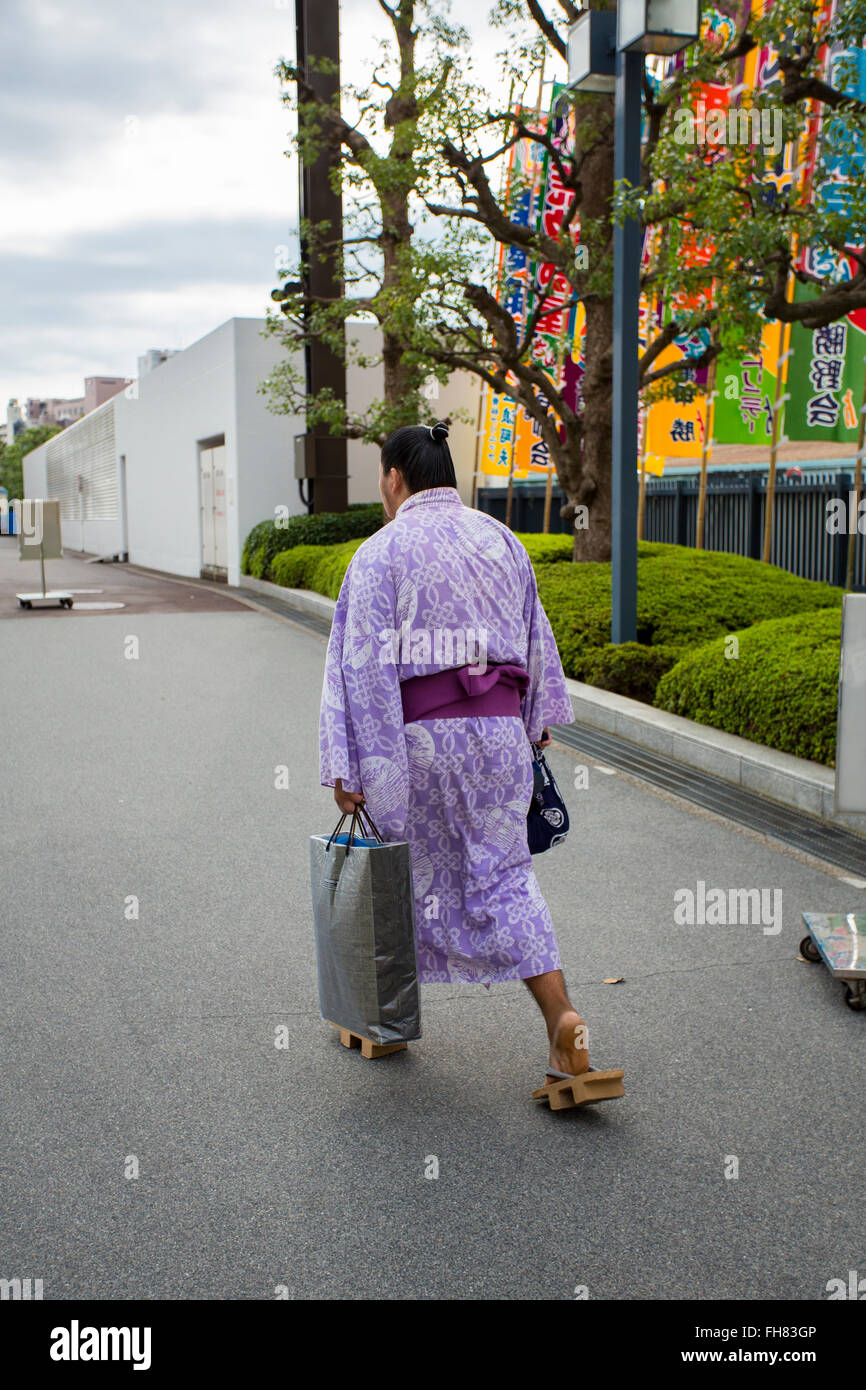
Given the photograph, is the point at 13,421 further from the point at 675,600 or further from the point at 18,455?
the point at 675,600

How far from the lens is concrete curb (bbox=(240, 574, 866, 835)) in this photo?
6.27 metres

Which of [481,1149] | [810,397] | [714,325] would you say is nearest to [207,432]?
[810,397]

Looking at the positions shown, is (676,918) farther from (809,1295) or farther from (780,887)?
(809,1295)

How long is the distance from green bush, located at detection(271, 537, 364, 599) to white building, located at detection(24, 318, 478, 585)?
99.6 inches

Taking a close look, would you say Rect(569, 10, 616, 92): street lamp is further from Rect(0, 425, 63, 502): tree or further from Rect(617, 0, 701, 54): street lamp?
Rect(0, 425, 63, 502): tree

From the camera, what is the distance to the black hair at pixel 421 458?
11.6ft

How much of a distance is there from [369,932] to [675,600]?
8363 millimetres

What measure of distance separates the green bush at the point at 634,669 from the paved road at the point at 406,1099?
10.3ft

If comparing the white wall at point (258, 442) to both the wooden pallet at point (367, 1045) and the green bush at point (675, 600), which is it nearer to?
the green bush at point (675, 600)

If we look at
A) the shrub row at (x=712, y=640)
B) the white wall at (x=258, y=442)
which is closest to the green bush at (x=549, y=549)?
the shrub row at (x=712, y=640)

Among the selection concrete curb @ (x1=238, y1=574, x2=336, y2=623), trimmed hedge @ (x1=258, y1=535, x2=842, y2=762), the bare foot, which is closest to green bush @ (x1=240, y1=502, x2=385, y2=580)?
concrete curb @ (x1=238, y1=574, x2=336, y2=623)

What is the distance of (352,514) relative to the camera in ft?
66.9

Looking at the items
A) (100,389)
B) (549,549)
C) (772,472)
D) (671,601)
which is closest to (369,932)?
(671,601)

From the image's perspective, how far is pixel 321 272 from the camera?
2052 centimetres
